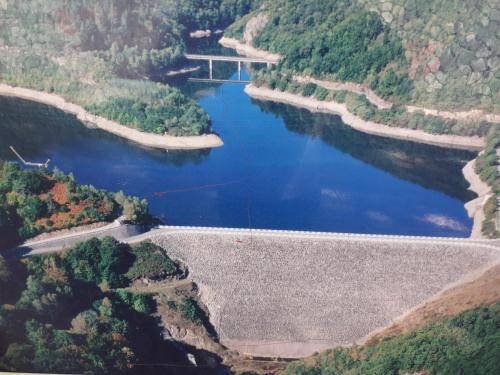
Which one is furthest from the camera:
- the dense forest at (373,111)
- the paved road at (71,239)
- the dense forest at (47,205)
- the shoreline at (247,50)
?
the shoreline at (247,50)

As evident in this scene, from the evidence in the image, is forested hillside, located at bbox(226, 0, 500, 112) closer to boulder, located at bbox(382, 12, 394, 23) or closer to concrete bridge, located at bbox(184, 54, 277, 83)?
boulder, located at bbox(382, 12, 394, 23)

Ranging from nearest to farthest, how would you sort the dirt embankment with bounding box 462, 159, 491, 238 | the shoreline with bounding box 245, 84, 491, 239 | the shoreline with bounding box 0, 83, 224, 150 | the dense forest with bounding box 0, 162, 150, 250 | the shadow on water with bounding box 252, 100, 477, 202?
the dense forest with bounding box 0, 162, 150, 250 < the dirt embankment with bounding box 462, 159, 491, 238 < the shoreline with bounding box 245, 84, 491, 239 < the shadow on water with bounding box 252, 100, 477, 202 < the shoreline with bounding box 0, 83, 224, 150

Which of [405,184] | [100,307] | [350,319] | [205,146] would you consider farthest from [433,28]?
[100,307]

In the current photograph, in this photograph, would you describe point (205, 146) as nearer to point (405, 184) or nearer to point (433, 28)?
point (405, 184)

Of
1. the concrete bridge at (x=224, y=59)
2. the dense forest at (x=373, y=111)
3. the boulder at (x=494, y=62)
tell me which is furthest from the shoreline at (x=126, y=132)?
the boulder at (x=494, y=62)

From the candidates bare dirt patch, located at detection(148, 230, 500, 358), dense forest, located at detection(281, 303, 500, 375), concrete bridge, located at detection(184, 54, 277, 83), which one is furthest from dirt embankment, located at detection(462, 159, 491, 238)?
concrete bridge, located at detection(184, 54, 277, 83)

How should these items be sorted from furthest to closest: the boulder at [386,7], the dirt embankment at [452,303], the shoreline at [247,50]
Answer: the shoreline at [247,50] < the boulder at [386,7] < the dirt embankment at [452,303]

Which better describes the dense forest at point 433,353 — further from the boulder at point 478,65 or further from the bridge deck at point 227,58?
the bridge deck at point 227,58
